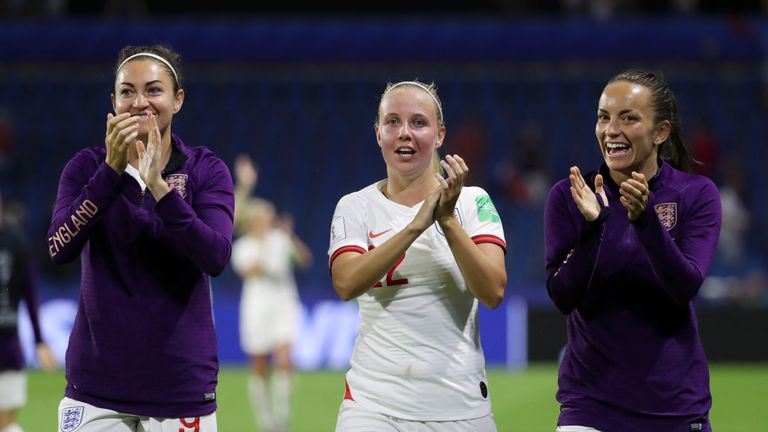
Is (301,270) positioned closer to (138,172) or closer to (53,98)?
(53,98)

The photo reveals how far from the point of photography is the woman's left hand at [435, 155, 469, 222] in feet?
13.8

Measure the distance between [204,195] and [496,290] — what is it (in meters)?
1.22

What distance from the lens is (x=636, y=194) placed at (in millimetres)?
4078

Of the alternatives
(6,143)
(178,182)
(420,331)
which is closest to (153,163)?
(178,182)

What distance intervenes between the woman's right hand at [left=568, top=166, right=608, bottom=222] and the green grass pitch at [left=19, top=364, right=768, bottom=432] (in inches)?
267

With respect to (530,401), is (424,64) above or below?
above

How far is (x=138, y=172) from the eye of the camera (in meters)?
4.55

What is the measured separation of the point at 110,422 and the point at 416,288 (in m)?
1.29

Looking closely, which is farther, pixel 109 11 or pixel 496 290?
pixel 109 11

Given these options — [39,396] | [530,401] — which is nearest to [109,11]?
[39,396]

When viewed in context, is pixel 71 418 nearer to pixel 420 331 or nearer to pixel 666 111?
pixel 420 331

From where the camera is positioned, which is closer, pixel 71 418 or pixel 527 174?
pixel 71 418

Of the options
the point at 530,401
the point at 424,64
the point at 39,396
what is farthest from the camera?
the point at 424,64

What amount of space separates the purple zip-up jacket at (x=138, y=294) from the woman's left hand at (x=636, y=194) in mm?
1522
